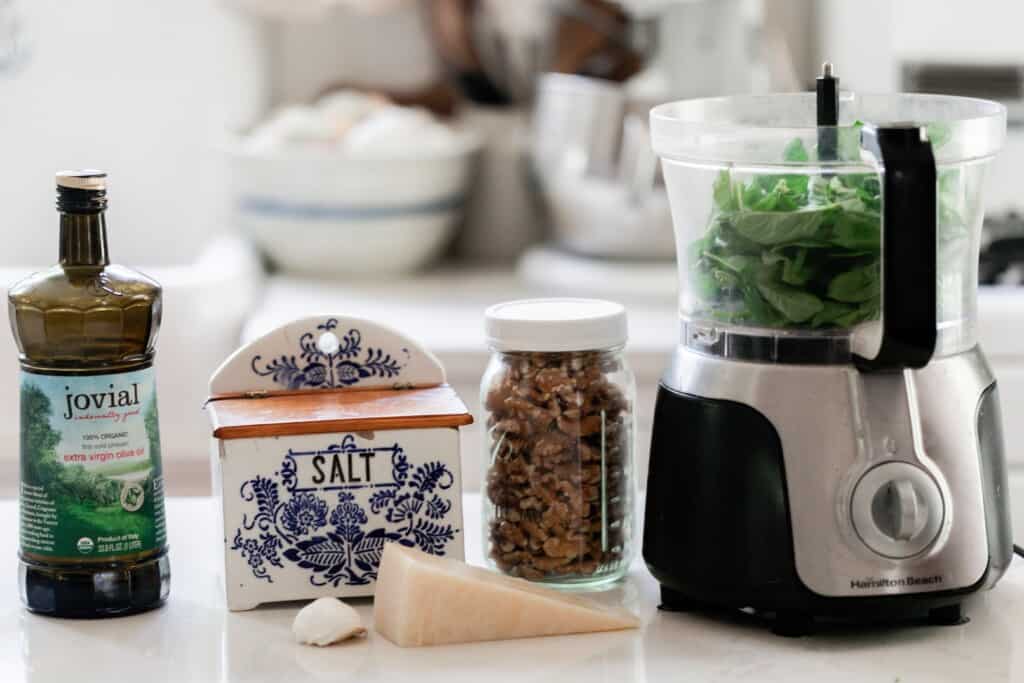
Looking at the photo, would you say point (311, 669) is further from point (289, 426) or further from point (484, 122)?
point (484, 122)

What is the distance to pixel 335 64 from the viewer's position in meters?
2.16

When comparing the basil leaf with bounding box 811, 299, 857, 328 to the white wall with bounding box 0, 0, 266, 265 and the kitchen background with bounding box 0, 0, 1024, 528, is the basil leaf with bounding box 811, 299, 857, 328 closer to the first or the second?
the kitchen background with bounding box 0, 0, 1024, 528

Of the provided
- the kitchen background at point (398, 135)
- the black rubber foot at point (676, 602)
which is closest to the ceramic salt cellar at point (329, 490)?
the black rubber foot at point (676, 602)

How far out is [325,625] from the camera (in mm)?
794

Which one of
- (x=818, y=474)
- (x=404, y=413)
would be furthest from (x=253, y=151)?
(x=818, y=474)

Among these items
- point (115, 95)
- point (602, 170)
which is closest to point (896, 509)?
point (602, 170)

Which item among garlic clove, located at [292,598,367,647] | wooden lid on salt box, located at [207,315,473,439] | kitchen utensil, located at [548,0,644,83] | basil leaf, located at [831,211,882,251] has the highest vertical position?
kitchen utensil, located at [548,0,644,83]

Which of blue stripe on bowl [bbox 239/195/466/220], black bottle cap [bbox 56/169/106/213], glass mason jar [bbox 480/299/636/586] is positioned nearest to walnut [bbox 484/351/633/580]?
glass mason jar [bbox 480/299/636/586]

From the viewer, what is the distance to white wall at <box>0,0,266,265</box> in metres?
2.08

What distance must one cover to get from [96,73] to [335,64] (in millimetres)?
332

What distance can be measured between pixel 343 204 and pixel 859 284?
128cm

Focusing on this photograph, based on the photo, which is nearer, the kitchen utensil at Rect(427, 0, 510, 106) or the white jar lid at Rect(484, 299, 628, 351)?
the white jar lid at Rect(484, 299, 628, 351)

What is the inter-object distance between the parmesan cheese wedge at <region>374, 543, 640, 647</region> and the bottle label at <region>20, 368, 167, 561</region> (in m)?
0.14

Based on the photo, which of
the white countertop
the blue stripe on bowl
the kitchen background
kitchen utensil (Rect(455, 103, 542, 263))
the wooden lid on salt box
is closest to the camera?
the white countertop
